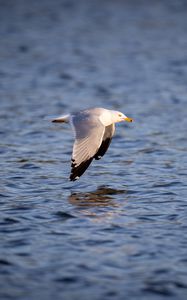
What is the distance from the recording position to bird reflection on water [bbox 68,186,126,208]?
7980 mm

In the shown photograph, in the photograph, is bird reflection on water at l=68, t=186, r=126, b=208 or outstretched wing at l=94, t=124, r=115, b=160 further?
outstretched wing at l=94, t=124, r=115, b=160

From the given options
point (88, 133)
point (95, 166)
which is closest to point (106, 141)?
point (95, 166)

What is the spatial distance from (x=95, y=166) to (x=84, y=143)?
1486mm

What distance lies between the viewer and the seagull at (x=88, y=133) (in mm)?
8109

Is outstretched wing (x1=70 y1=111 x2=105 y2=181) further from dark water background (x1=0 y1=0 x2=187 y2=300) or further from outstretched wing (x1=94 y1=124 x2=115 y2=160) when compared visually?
outstretched wing (x1=94 y1=124 x2=115 y2=160)

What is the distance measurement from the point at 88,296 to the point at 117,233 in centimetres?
143

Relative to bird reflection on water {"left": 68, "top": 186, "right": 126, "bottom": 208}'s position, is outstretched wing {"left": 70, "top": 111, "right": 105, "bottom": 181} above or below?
above

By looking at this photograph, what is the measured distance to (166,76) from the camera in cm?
1541

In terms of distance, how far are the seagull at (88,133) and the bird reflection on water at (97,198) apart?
0.23 m

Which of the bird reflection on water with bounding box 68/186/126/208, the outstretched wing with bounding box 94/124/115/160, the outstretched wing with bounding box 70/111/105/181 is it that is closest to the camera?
the bird reflection on water with bounding box 68/186/126/208

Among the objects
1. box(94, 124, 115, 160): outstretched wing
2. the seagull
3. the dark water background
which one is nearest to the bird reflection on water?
the dark water background

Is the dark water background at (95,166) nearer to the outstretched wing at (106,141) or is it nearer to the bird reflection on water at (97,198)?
the bird reflection on water at (97,198)

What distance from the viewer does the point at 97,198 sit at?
26.9ft

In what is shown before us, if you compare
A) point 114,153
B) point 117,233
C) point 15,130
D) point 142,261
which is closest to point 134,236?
point 117,233
